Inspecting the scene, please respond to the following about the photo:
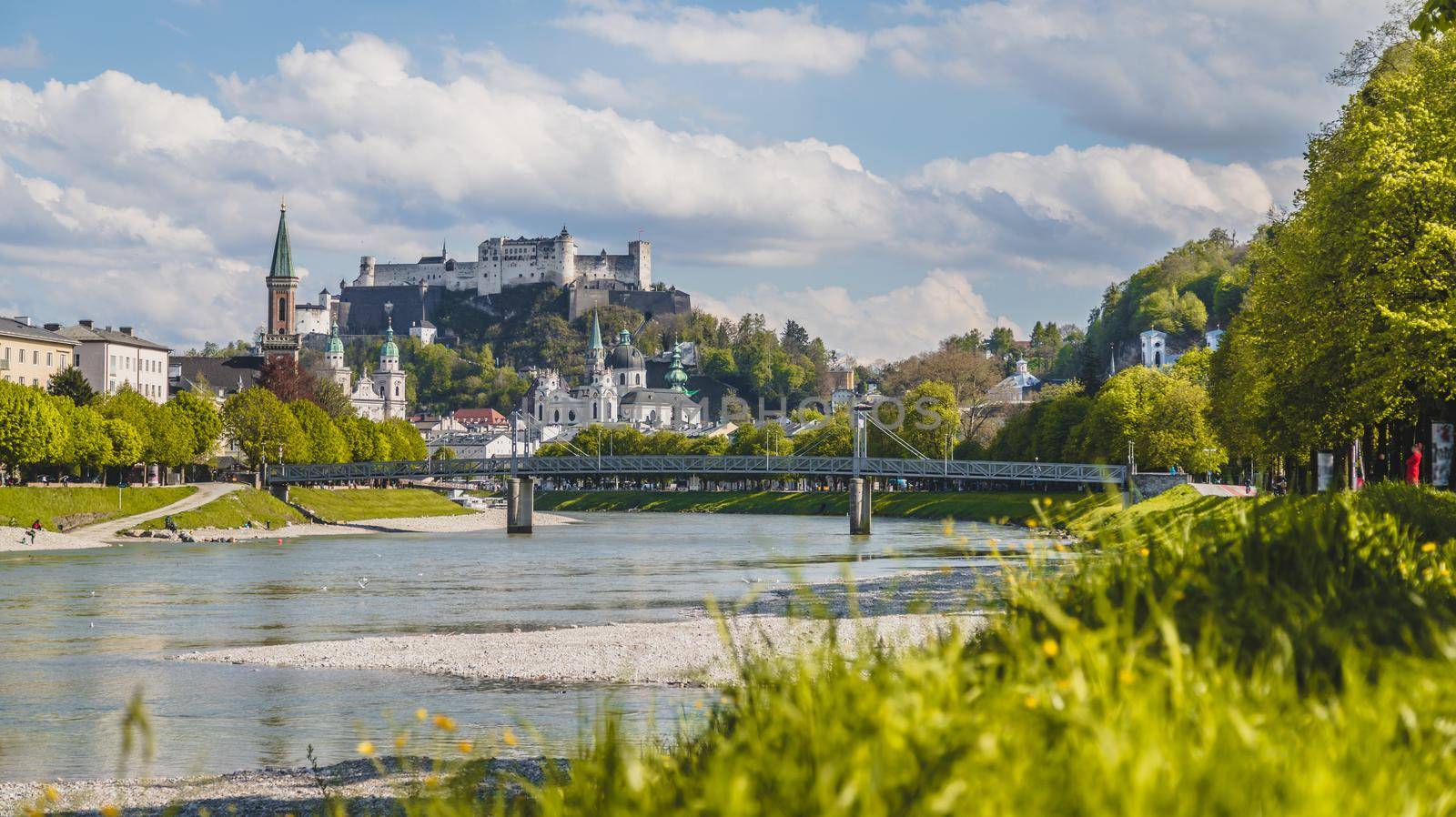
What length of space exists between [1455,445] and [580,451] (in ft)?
509

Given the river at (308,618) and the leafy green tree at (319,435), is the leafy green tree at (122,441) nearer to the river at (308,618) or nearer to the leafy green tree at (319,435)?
the river at (308,618)

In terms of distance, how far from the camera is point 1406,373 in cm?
3388

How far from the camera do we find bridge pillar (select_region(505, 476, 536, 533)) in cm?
10131

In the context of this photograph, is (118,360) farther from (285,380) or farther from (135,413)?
(135,413)

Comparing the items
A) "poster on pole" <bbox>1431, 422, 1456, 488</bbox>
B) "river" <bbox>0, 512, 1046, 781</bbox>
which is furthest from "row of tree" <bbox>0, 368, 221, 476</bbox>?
"poster on pole" <bbox>1431, 422, 1456, 488</bbox>

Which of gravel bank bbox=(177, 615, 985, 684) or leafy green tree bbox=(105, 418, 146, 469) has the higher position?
leafy green tree bbox=(105, 418, 146, 469)

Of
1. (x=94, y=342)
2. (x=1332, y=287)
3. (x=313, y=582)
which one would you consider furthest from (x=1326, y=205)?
(x=94, y=342)

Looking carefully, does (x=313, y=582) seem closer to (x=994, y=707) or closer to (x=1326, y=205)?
(x=1326, y=205)

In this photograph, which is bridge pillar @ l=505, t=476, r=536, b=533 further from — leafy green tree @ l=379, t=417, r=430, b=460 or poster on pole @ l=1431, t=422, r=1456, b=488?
poster on pole @ l=1431, t=422, r=1456, b=488

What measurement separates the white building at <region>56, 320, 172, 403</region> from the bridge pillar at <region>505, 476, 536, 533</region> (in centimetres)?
4793

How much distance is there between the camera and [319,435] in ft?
416

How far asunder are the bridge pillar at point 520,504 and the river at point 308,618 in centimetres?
1404

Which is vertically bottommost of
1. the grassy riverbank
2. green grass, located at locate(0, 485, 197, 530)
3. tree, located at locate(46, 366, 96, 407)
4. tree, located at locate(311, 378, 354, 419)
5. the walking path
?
the walking path

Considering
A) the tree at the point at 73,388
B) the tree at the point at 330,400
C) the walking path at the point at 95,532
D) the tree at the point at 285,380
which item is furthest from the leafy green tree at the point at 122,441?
the tree at the point at 330,400
